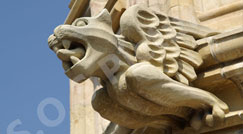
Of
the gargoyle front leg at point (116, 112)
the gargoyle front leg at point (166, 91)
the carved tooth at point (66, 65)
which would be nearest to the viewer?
the gargoyle front leg at point (166, 91)

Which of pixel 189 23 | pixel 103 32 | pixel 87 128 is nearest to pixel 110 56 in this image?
pixel 103 32

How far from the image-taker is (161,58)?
3.41 meters

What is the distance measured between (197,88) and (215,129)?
255 millimetres

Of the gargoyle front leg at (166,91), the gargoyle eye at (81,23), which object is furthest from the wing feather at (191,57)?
the gargoyle eye at (81,23)

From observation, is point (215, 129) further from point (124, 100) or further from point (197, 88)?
point (124, 100)

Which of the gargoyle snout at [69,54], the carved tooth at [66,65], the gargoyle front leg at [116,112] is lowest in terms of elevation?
the gargoyle front leg at [116,112]

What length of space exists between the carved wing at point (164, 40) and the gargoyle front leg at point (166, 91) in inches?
3.4

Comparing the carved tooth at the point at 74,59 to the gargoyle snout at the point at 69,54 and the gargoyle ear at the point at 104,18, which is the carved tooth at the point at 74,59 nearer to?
the gargoyle snout at the point at 69,54

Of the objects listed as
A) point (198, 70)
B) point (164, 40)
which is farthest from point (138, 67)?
point (198, 70)

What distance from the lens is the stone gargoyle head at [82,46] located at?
330 cm

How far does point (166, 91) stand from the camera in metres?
3.32

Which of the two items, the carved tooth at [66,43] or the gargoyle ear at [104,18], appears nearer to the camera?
the carved tooth at [66,43]

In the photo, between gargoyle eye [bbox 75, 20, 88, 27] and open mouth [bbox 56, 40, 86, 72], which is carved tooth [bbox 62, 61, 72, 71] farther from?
gargoyle eye [bbox 75, 20, 88, 27]

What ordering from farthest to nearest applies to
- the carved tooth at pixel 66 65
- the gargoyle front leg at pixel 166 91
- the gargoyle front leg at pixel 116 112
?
the gargoyle front leg at pixel 116 112 → the carved tooth at pixel 66 65 → the gargoyle front leg at pixel 166 91
